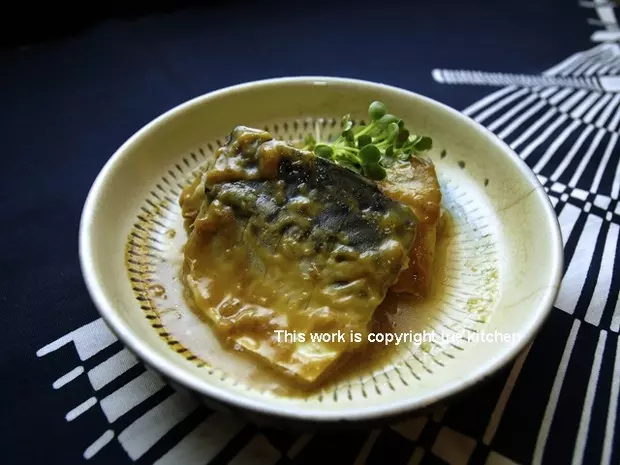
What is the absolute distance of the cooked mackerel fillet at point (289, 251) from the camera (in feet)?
4.56

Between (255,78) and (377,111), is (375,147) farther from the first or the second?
(255,78)

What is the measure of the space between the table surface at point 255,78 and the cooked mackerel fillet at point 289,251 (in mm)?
222

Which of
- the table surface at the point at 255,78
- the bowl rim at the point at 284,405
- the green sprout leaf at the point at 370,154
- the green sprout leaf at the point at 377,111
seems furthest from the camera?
the green sprout leaf at the point at 377,111

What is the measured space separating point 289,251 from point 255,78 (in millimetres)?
1459

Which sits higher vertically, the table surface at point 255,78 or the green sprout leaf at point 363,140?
the green sprout leaf at point 363,140

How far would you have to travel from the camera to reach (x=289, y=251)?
1.45m

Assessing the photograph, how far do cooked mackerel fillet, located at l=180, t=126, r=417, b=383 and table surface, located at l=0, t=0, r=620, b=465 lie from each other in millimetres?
222

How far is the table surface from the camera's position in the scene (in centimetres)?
131

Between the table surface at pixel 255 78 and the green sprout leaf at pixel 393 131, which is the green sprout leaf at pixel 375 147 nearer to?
the green sprout leaf at pixel 393 131

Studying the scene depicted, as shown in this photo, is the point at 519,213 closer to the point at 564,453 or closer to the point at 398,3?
the point at 564,453

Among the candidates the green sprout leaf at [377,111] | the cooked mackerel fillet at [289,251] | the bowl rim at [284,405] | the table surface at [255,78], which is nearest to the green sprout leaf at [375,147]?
the green sprout leaf at [377,111]

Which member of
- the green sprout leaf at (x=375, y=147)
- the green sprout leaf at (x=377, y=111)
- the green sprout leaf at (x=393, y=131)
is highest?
the green sprout leaf at (x=377, y=111)

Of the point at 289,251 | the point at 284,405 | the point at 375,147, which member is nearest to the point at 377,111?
the point at 375,147

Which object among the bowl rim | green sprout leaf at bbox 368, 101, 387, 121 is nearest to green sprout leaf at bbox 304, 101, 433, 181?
green sprout leaf at bbox 368, 101, 387, 121
